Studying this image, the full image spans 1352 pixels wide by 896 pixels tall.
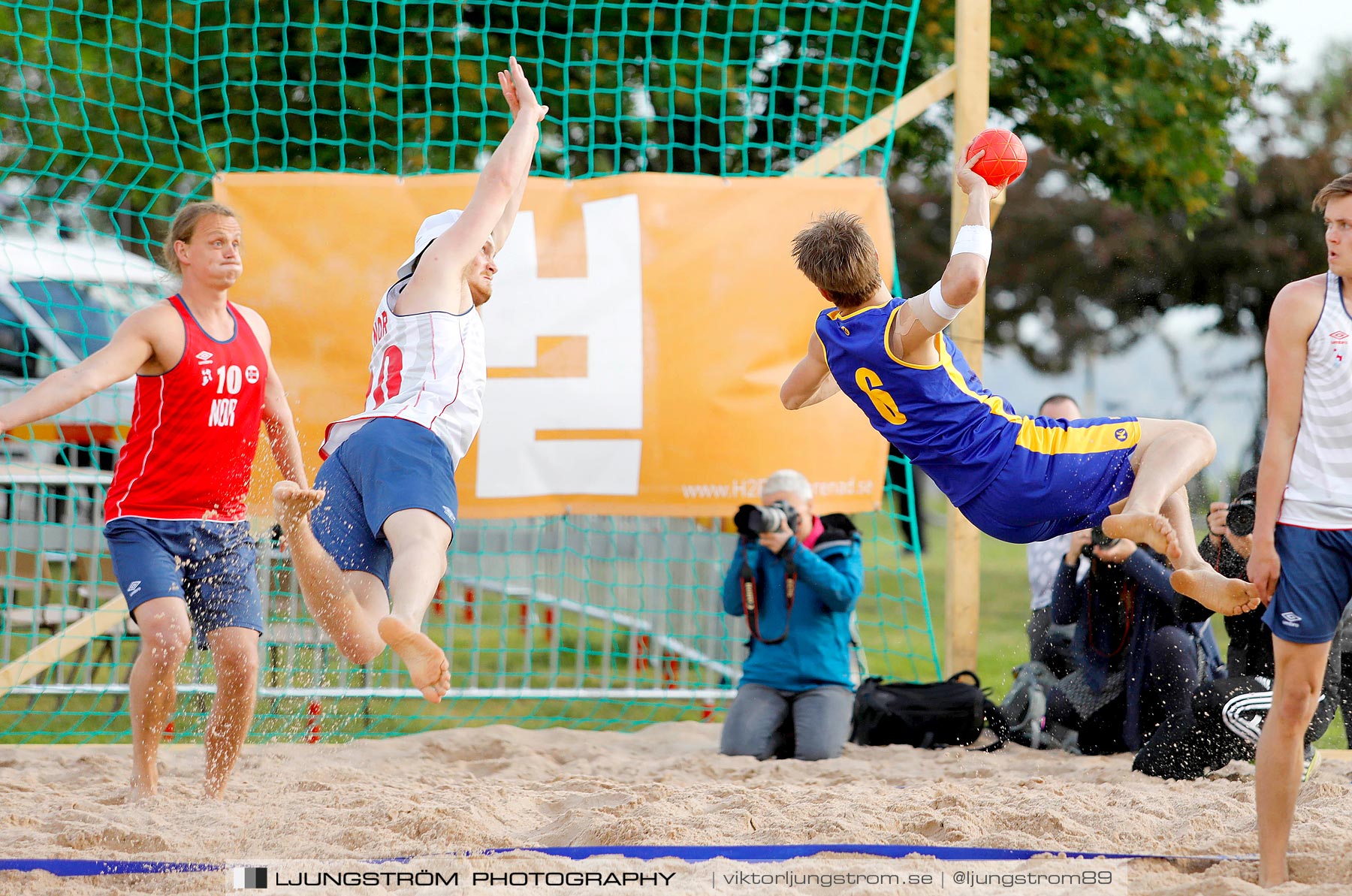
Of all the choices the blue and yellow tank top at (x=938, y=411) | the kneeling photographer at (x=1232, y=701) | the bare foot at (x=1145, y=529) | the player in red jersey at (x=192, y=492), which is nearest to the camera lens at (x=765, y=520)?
the blue and yellow tank top at (x=938, y=411)

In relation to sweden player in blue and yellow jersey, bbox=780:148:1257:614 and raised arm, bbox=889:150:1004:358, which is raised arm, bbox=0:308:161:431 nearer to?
sweden player in blue and yellow jersey, bbox=780:148:1257:614

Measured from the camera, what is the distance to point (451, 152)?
7070 millimetres

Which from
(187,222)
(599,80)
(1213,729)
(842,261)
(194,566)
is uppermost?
(599,80)

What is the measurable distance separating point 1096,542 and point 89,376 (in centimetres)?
361

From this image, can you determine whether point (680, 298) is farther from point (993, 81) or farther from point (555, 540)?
point (993, 81)

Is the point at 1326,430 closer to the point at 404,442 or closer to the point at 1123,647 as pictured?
the point at 1123,647

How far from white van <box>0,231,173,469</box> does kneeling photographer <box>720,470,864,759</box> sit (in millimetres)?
2903

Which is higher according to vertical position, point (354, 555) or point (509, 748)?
point (354, 555)

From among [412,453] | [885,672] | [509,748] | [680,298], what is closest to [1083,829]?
[412,453]

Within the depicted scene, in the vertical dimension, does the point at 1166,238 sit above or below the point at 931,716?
above

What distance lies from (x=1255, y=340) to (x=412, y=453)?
2051 centimetres

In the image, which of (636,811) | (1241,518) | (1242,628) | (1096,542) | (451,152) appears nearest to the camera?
(636,811)

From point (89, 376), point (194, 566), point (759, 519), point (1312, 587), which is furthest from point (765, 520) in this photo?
point (89, 376)

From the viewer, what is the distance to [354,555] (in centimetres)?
362
